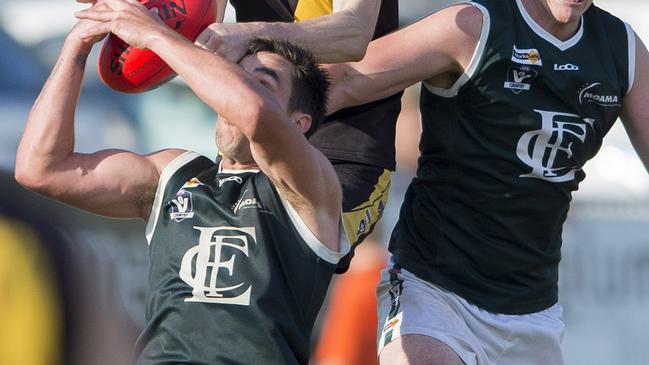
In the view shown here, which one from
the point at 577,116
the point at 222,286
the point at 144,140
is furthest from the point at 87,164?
the point at 144,140

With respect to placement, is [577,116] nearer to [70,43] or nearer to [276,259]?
[276,259]

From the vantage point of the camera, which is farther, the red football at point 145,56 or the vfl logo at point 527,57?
the vfl logo at point 527,57

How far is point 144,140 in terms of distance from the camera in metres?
7.55

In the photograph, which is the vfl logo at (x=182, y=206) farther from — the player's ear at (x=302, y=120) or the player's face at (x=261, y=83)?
the player's ear at (x=302, y=120)

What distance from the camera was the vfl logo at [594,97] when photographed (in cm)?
496

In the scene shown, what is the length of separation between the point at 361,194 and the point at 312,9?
0.72 m

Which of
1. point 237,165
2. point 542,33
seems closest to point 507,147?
point 542,33

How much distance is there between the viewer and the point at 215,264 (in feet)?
13.3

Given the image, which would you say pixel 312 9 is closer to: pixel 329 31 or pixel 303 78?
pixel 329 31

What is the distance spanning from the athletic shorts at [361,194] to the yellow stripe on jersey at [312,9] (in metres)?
0.55

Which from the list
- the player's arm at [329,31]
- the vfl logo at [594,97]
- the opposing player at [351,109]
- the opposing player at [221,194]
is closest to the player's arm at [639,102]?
the vfl logo at [594,97]

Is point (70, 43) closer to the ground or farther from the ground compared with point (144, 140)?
farther from the ground

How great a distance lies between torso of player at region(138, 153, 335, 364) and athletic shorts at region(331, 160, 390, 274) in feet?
1.68

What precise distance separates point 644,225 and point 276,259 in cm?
428
